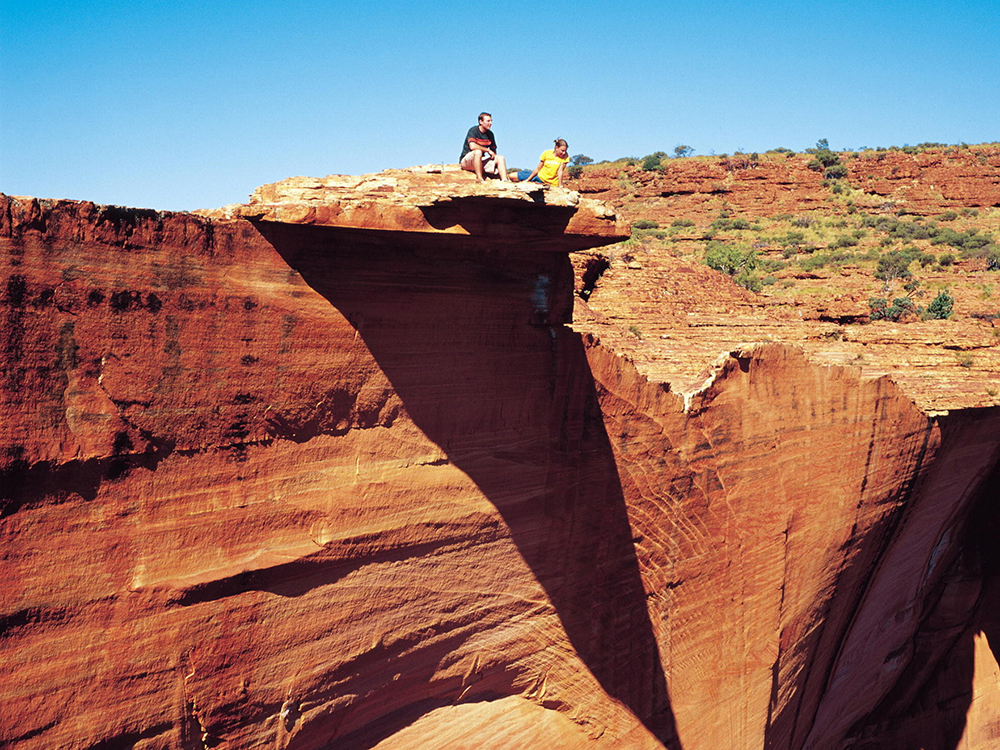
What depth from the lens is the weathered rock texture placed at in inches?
119

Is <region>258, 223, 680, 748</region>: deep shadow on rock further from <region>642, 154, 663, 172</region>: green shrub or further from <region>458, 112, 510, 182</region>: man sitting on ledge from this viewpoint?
<region>642, 154, 663, 172</region>: green shrub

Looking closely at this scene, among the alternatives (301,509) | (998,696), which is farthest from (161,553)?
(998,696)

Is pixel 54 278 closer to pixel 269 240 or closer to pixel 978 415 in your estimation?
pixel 269 240

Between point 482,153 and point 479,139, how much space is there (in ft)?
0.79

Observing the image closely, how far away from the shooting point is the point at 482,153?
4.45 metres

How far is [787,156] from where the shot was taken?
1889 inches

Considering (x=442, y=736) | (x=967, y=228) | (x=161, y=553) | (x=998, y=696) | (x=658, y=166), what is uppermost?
(x=658, y=166)

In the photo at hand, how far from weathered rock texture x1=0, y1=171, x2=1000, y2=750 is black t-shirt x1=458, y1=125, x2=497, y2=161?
0.61 m

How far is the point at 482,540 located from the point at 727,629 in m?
2.60

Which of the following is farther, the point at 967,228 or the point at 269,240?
the point at 967,228

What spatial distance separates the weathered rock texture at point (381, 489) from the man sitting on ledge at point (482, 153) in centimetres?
34

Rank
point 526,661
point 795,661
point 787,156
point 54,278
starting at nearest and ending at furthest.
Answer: point 54,278 → point 526,661 → point 795,661 → point 787,156

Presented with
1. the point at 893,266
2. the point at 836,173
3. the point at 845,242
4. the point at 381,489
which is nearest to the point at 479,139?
the point at 381,489

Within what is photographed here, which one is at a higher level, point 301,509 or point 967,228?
point 967,228
